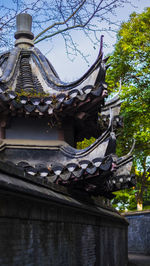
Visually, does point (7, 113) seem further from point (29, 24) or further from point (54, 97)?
point (29, 24)

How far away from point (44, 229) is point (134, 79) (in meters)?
18.7

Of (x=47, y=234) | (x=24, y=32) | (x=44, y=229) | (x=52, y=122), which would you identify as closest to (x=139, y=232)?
(x=52, y=122)

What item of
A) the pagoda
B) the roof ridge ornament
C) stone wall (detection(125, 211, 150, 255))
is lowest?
stone wall (detection(125, 211, 150, 255))

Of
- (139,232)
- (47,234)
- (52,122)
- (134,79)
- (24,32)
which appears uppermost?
(134,79)

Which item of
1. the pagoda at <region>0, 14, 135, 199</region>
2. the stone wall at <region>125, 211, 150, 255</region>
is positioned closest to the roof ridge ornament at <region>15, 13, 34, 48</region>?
the pagoda at <region>0, 14, 135, 199</region>

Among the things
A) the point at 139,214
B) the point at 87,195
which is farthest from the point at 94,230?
the point at 139,214

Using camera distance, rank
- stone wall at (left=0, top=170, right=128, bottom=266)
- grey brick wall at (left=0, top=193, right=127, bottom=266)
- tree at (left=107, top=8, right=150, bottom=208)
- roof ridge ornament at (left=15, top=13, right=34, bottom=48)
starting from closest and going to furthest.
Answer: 1. stone wall at (left=0, top=170, right=128, bottom=266)
2. grey brick wall at (left=0, top=193, right=127, bottom=266)
3. roof ridge ornament at (left=15, top=13, right=34, bottom=48)
4. tree at (left=107, top=8, right=150, bottom=208)

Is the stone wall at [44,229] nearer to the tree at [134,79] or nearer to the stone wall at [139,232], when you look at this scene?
the tree at [134,79]

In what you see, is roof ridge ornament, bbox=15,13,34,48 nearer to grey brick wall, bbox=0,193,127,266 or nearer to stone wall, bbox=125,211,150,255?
grey brick wall, bbox=0,193,127,266

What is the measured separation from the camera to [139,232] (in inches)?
1065

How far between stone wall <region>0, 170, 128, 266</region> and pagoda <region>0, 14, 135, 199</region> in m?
0.85

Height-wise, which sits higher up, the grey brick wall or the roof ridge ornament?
the roof ridge ornament

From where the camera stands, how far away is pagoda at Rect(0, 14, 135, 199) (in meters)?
8.78

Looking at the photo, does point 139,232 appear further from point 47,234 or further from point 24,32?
point 47,234
